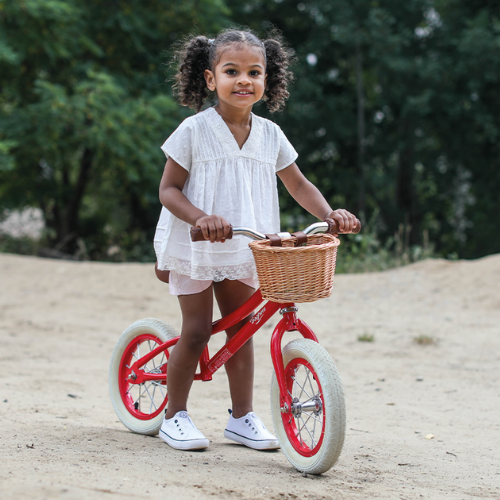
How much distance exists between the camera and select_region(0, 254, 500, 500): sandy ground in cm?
237

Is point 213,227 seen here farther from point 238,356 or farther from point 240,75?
point 238,356

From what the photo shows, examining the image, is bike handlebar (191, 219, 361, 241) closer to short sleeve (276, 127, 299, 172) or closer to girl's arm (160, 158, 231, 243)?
girl's arm (160, 158, 231, 243)

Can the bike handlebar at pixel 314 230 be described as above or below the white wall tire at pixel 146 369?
above

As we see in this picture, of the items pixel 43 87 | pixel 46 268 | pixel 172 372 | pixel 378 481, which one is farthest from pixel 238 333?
pixel 43 87

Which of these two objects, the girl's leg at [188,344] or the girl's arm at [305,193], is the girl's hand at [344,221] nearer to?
the girl's arm at [305,193]

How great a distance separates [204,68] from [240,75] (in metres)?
0.32

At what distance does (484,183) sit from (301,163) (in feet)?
14.5

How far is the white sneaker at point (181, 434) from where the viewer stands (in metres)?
2.85

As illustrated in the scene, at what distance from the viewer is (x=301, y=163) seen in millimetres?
15305

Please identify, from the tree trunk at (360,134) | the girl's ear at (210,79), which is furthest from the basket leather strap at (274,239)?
the tree trunk at (360,134)

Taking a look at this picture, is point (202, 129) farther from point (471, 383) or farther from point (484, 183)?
point (484, 183)

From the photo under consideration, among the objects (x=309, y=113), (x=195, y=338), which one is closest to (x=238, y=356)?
(x=195, y=338)

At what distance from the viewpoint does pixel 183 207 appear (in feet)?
8.41

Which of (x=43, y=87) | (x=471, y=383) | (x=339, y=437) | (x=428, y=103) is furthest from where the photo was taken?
(x=428, y=103)
